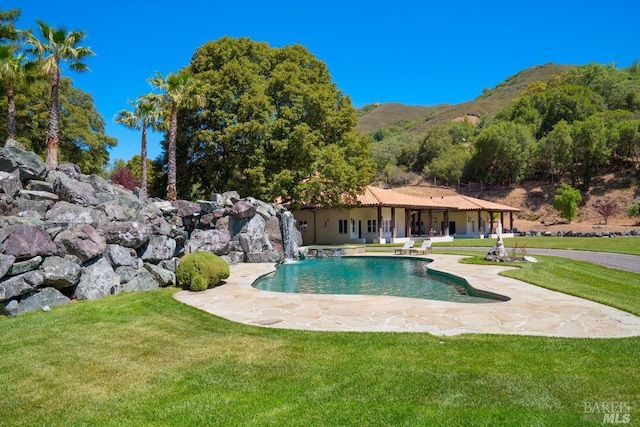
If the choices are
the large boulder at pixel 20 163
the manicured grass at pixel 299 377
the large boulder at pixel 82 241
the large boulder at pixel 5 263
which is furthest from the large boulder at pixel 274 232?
the manicured grass at pixel 299 377

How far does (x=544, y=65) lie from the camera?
12094 cm

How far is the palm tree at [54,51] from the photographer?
16.4m

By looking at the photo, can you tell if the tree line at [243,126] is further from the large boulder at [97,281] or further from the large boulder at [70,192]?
the large boulder at [97,281]

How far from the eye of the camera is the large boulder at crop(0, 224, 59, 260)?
736cm

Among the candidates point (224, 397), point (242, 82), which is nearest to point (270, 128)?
point (242, 82)

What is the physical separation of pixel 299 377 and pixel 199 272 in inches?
252

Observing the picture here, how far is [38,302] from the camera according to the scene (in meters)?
7.55

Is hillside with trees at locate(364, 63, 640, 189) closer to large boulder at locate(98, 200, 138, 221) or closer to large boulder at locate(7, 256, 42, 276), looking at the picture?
large boulder at locate(98, 200, 138, 221)

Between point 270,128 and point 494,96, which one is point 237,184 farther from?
point 494,96

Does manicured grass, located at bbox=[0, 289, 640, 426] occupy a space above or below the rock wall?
below

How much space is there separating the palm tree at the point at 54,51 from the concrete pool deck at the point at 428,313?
463 inches

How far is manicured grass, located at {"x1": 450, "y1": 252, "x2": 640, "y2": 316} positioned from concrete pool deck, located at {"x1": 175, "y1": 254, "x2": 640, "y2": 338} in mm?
396

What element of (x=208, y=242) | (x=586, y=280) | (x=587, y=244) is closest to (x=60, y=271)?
(x=208, y=242)

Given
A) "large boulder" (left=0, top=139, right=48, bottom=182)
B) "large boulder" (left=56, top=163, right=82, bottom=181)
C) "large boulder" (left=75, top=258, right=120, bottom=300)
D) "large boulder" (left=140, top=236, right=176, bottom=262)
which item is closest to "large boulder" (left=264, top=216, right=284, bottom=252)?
"large boulder" (left=140, top=236, right=176, bottom=262)
